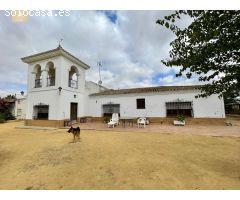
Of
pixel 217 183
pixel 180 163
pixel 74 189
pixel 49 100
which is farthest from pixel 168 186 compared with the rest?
pixel 49 100

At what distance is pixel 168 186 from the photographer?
2.78 meters

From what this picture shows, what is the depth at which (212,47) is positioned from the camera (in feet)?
7.88

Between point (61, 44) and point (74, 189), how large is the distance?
13.0 metres

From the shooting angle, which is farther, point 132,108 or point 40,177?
point 132,108

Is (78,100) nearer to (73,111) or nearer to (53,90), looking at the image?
(73,111)

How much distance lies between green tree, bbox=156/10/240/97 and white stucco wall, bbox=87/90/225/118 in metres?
10.5

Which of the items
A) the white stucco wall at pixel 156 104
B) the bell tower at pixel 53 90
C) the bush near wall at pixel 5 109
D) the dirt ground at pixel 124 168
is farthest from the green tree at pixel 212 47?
the bush near wall at pixel 5 109

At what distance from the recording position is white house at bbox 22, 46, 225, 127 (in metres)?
12.0

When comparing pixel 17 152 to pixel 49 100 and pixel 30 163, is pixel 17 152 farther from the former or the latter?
pixel 49 100

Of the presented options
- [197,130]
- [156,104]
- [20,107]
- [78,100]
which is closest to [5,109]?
[20,107]

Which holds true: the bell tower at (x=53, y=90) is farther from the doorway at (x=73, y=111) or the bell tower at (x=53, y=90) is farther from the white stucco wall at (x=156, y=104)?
the white stucco wall at (x=156, y=104)

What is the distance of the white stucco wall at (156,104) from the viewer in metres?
11.5

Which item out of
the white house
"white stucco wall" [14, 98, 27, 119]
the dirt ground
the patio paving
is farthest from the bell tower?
"white stucco wall" [14, 98, 27, 119]

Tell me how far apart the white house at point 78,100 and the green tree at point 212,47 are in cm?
1052
